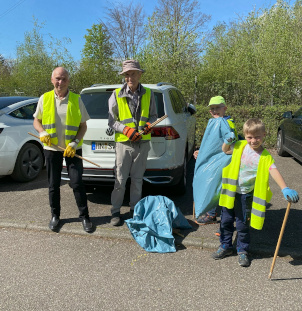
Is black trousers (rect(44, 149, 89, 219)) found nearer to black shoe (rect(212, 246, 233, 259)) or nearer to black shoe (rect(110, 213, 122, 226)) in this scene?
black shoe (rect(110, 213, 122, 226))

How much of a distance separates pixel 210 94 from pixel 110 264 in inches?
367

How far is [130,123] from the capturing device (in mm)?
3619

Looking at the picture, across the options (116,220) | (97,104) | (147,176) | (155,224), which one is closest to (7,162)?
(97,104)

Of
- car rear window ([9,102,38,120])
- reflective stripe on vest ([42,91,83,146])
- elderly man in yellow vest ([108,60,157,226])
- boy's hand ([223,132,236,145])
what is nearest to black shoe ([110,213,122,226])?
elderly man in yellow vest ([108,60,157,226])

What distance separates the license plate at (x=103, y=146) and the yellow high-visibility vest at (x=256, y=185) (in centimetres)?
173

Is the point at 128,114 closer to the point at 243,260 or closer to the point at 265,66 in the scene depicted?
the point at 243,260

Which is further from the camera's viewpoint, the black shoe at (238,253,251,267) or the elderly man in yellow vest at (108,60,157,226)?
the elderly man in yellow vest at (108,60,157,226)

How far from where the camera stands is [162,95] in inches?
174

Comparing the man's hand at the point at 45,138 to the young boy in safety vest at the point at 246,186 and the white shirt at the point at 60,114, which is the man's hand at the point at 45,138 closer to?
the white shirt at the point at 60,114

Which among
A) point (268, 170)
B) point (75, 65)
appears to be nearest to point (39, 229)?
point (268, 170)

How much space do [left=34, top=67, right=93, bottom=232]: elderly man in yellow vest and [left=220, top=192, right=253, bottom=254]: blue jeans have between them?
1.64m

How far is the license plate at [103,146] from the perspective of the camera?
415 cm

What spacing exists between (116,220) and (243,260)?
1.62 metres

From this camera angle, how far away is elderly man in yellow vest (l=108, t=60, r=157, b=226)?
3553 mm
